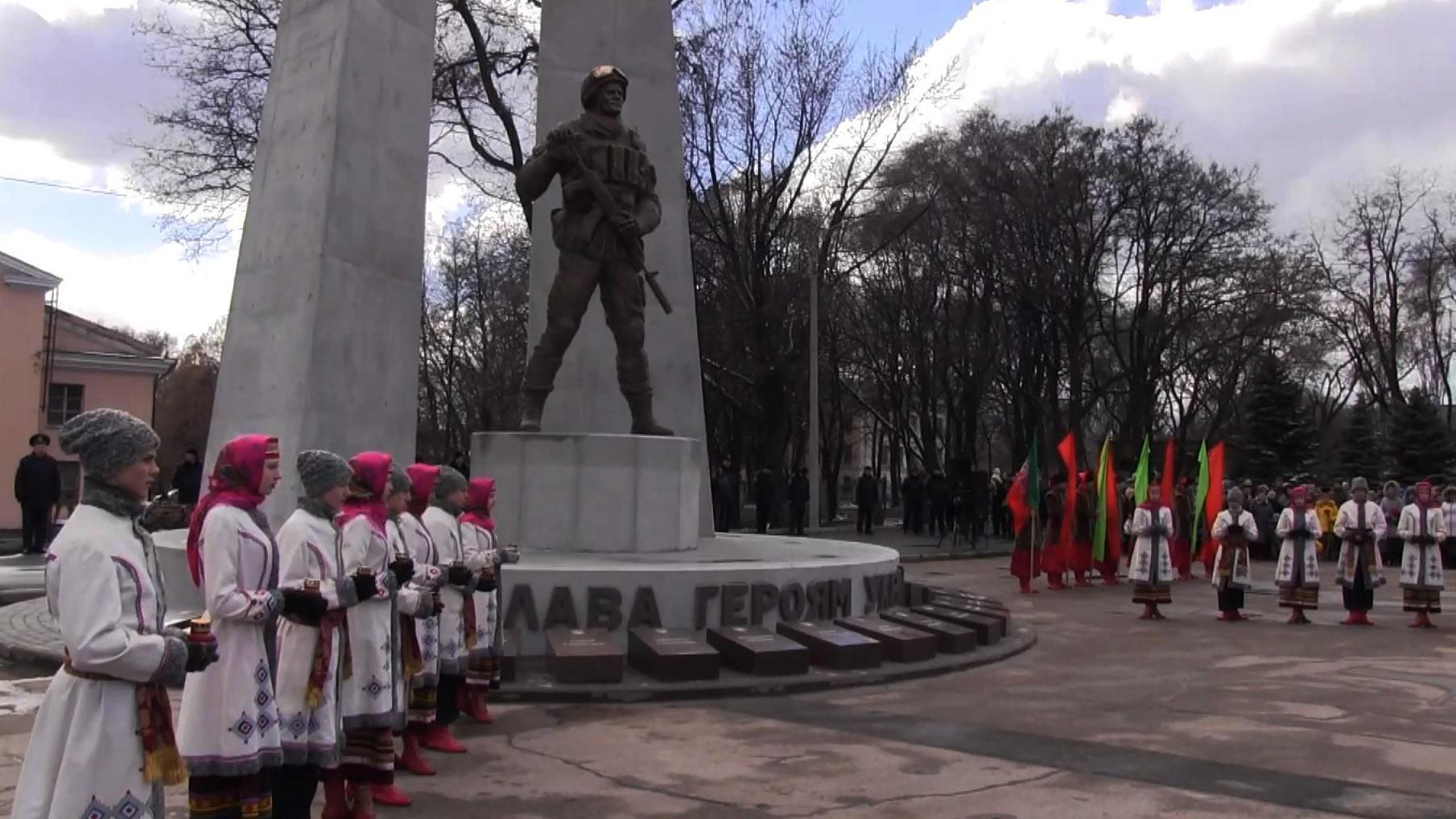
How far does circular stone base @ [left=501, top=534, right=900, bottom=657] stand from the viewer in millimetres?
9852

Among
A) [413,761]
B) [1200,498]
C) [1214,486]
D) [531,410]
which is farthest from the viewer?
[1200,498]

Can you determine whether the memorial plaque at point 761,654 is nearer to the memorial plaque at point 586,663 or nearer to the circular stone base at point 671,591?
the circular stone base at point 671,591

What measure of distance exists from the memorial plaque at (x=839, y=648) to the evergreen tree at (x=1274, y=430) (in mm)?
30882

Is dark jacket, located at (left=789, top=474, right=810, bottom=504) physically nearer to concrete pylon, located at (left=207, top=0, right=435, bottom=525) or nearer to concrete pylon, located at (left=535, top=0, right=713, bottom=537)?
concrete pylon, located at (left=535, top=0, right=713, bottom=537)

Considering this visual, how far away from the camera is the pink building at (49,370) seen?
40.3 m

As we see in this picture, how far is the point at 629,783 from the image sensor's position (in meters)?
6.42

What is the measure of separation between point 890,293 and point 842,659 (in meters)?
29.7

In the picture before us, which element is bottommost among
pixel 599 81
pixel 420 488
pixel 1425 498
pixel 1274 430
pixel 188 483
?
pixel 188 483

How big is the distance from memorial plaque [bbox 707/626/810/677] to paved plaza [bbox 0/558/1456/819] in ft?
1.16

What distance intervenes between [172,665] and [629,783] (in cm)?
328

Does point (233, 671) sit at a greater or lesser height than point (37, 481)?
lesser

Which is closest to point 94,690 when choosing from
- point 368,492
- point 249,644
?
point 249,644

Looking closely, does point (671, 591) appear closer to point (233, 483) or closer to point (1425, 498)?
point (233, 483)

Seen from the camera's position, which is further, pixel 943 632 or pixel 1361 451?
pixel 1361 451
